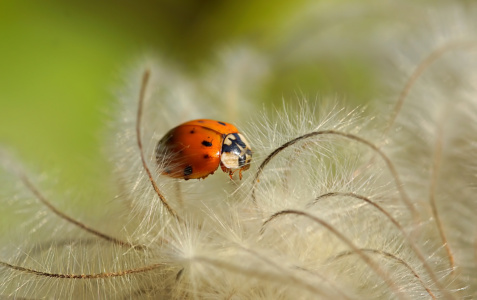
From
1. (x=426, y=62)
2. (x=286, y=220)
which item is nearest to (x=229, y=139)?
(x=286, y=220)

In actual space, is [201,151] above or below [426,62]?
below

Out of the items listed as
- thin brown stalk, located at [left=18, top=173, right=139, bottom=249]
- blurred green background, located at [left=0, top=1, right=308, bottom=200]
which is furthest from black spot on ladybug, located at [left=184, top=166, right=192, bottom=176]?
blurred green background, located at [left=0, top=1, right=308, bottom=200]

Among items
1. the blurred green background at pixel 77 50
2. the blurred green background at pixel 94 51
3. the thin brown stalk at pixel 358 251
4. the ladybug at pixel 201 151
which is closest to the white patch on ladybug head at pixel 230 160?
the ladybug at pixel 201 151

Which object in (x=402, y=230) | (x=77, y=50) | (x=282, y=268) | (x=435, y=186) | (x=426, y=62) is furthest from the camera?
(x=77, y=50)

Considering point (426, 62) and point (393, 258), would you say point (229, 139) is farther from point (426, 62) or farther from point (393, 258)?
point (426, 62)

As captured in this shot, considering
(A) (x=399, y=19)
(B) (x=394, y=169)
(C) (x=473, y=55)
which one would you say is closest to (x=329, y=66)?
(A) (x=399, y=19)

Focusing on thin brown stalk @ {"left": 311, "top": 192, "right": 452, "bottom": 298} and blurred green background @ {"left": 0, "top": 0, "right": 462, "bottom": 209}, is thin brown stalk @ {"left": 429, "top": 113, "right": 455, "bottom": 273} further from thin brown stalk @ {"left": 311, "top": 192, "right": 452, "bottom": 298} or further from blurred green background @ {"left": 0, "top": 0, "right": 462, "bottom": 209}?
blurred green background @ {"left": 0, "top": 0, "right": 462, "bottom": 209}

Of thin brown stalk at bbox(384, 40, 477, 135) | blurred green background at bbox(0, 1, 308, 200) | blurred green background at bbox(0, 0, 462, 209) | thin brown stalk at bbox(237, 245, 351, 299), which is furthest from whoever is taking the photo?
blurred green background at bbox(0, 1, 308, 200)

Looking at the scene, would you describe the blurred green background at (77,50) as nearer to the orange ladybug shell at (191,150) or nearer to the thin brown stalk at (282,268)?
the orange ladybug shell at (191,150)
